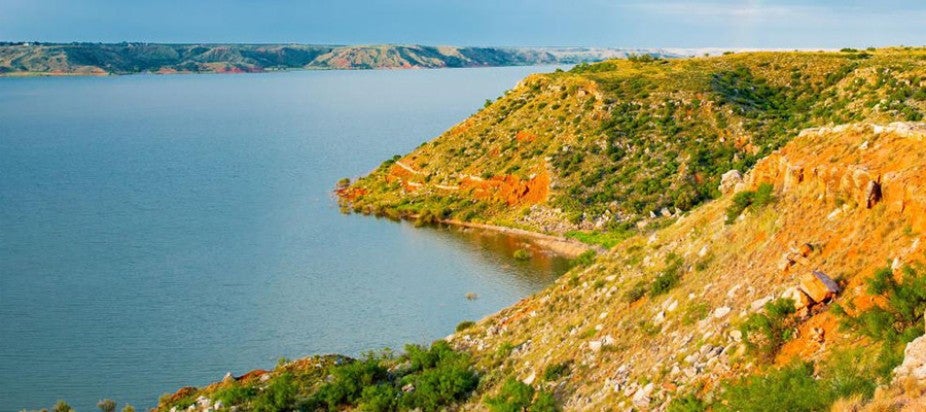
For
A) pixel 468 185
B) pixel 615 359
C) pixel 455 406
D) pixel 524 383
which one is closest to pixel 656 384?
pixel 615 359

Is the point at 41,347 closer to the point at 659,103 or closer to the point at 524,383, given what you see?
the point at 524,383

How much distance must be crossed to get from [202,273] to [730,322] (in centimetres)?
3786

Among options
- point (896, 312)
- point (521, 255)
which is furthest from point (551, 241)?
point (896, 312)

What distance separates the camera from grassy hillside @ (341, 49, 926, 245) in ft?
191

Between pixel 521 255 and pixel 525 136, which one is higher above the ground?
pixel 525 136

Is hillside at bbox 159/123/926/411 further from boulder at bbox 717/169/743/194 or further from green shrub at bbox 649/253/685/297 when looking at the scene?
boulder at bbox 717/169/743/194

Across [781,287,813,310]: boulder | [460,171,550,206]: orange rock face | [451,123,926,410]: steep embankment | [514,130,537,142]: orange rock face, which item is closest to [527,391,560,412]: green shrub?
[451,123,926,410]: steep embankment

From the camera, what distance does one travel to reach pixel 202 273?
49.4 metres

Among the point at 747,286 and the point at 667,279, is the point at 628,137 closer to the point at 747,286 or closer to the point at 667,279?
the point at 667,279

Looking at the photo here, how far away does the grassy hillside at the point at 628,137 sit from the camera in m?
58.1

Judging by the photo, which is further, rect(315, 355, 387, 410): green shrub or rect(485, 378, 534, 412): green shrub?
rect(315, 355, 387, 410): green shrub

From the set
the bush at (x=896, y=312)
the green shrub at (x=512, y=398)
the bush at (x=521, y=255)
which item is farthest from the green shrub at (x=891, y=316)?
the bush at (x=521, y=255)

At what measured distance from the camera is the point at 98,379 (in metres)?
33.8

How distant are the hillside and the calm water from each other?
26.9 feet
